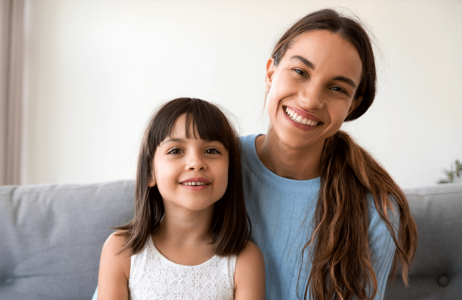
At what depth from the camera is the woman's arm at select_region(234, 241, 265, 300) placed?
117cm

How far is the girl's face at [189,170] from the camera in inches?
42.6

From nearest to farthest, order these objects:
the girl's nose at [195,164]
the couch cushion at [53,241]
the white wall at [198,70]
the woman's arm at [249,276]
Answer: the girl's nose at [195,164]
the woman's arm at [249,276]
the couch cushion at [53,241]
the white wall at [198,70]

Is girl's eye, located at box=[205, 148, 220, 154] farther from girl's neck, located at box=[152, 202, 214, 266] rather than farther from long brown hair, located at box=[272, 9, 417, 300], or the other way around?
long brown hair, located at box=[272, 9, 417, 300]

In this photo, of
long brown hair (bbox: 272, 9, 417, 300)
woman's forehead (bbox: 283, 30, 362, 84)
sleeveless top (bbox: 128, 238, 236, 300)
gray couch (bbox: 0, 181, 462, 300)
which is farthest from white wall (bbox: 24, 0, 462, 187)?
sleeveless top (bbox: 128, 238, 236, 300)

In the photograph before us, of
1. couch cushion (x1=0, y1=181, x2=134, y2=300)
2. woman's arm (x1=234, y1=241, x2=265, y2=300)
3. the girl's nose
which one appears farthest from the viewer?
couch cushion (x1=0, y1=181, x2=134, y2=300)

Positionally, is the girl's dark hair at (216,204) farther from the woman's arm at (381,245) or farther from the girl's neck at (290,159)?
the woman's arm at (381,245)

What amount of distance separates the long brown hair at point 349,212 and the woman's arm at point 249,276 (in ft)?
0.51

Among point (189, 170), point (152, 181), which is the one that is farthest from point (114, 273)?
point (189, 170)

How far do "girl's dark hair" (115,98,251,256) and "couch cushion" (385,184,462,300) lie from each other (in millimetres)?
736

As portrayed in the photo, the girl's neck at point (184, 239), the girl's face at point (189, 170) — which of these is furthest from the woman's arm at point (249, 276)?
the girl's face at point (189, 170)

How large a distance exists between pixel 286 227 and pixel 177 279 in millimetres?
422

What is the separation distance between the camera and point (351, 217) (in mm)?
1245

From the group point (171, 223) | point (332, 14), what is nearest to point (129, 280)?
point (171, 223)

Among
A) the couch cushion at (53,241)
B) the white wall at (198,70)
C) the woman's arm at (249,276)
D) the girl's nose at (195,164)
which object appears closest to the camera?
the girl's nose at (195,164)
